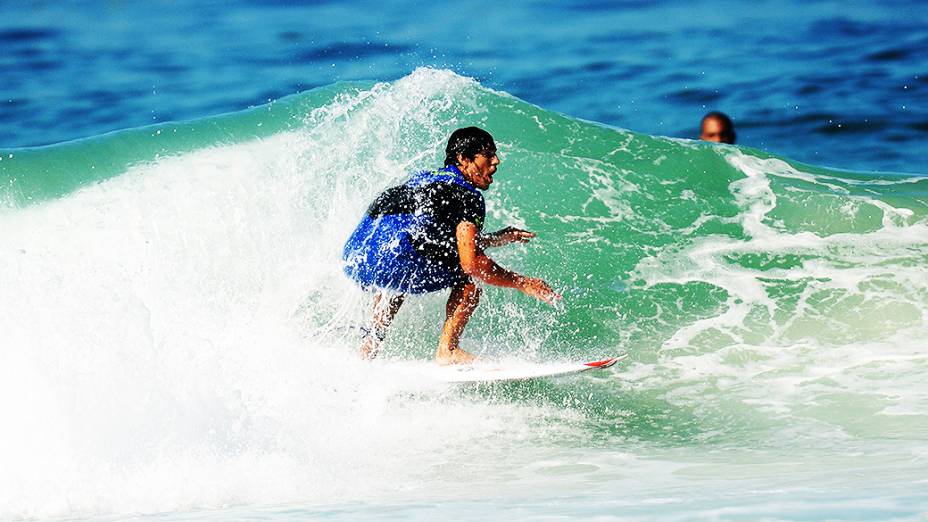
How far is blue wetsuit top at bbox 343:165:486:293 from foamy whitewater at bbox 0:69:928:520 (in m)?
0.30

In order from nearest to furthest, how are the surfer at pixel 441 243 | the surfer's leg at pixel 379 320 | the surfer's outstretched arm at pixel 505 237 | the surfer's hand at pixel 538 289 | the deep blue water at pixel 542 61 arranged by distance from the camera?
the surfer's hand at pixel 538 289
the surfer at pixel 441 243
the surfer's outstretched arm at pixel 505 237
the surfer's leg at pixel 379 320
the deep blue water at pixel 542 61

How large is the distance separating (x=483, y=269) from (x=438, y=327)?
1.08 meters

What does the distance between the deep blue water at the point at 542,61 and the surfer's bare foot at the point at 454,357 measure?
6.31 metres

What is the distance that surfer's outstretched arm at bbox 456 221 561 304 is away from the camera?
5.91 metres

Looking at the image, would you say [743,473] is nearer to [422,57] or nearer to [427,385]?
[427,385]

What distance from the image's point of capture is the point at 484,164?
6.13 meters

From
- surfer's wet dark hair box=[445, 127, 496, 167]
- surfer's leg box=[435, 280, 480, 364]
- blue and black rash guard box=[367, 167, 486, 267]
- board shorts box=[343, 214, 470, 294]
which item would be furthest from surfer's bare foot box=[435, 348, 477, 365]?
surfer's wet dark hair box=[445, 127, 496, 167]

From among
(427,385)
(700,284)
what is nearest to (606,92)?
(700,284)

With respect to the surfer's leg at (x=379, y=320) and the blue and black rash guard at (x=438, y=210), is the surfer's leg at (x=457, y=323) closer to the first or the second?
the blue and black rash guard at (x=438, y=210)

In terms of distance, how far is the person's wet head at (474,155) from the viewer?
6113mm

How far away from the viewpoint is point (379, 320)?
21.2 feet

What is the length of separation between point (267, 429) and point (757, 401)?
8.24 feet

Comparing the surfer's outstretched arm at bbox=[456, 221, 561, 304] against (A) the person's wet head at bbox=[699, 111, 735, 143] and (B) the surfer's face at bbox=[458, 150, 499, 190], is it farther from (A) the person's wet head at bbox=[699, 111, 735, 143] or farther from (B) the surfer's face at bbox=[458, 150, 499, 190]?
(A) the person's wet head at bbox=[699, 111, 735, 143]

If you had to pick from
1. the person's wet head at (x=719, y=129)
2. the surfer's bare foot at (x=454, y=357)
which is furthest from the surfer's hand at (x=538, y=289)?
the person's wet head at (x=719, y=129)
